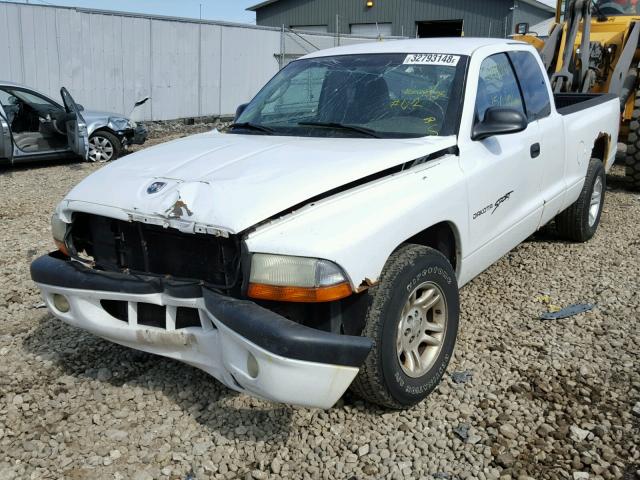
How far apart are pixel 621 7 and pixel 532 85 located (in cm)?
587

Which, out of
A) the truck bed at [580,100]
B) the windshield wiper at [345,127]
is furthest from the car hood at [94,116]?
the windshield wiper at [345,127]

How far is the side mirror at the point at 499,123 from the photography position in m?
3.65

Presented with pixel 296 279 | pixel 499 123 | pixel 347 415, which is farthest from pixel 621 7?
pixel 296 279

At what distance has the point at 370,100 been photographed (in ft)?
12.9

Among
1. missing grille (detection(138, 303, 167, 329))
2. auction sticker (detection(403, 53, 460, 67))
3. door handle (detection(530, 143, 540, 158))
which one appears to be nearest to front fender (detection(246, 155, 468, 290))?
missing grille (detection(138, 303, 167, 329))

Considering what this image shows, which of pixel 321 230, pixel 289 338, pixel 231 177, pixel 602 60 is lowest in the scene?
pixel 289 338

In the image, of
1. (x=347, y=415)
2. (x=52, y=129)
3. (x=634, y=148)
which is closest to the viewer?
(x=347, y=415)

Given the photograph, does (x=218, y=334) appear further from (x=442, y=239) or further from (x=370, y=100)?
(x=370, y=100)

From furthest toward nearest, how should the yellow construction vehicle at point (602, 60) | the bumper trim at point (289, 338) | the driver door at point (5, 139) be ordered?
the driver door at point (5, 139)
the yellow construction vehicle at point (602, 60)
the bumper trim at point (289, 338)

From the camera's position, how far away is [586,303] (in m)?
4.59

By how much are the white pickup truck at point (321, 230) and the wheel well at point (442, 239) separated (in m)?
0.01

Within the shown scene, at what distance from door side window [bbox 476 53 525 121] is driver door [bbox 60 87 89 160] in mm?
7157

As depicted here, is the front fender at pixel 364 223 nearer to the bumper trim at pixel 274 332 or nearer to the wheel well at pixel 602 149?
the bumper trim at pixel 274 332

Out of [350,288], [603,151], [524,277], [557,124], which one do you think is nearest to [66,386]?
[350,288]
